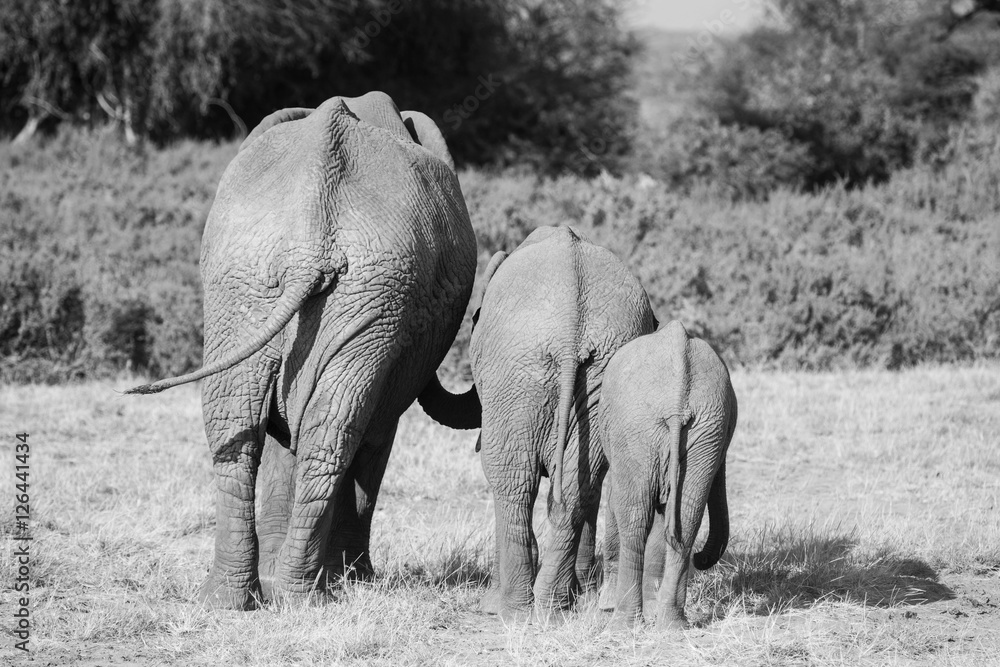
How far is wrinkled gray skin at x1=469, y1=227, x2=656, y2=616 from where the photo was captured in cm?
580

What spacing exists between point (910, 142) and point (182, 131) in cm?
1654

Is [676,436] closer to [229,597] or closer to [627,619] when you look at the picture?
[627,619]

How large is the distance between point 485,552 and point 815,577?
203 cm

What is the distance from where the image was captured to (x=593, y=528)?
247 inches

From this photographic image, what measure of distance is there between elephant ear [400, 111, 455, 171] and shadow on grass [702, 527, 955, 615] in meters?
2.92

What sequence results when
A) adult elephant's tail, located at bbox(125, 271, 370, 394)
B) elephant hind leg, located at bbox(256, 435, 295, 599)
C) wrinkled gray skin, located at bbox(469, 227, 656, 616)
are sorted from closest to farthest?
adult elephant's tail, located at bbox(125, 271, 370, 394) < wrinkled gray skin, located at bbox(469, 227, 656, 616) < elephant hind leg, located at bbox(256, 435, 295, 599)

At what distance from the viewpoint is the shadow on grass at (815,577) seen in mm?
6738

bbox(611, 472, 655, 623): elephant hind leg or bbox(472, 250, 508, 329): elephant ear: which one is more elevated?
bbox(472, 250, 508, 329): elephant ear

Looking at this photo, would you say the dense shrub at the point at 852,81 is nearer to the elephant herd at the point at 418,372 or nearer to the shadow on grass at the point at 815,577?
the shadow on grass at the point at 815,577

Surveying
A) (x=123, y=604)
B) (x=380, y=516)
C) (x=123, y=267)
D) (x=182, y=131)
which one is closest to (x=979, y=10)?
(x=182, y=131)

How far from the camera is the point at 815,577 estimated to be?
709 cm

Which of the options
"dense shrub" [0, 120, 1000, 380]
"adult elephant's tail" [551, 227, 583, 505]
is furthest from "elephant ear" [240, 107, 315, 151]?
"dense shrub" [0, 120, 1000, 380]

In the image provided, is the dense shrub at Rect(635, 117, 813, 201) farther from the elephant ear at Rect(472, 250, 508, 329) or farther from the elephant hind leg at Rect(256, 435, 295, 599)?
the elephant hind leg at Rect(256, 435, 295, 599)

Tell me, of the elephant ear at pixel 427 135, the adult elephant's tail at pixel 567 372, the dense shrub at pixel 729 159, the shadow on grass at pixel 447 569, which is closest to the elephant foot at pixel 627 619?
the adult elephant's tail at pixel 567 372
